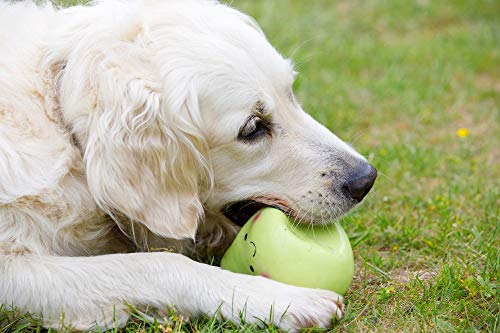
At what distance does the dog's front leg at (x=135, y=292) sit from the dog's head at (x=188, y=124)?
10.1 inches

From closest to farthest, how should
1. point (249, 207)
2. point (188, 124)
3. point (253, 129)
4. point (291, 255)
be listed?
point (291, 255) → point (188, 124) → point (253, 129) → point (249, 207)

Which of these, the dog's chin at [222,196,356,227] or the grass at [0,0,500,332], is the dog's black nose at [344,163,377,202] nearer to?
the dog's chin at [222,196,356,227]

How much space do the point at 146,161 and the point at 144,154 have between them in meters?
0.03

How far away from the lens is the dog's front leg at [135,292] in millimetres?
2998

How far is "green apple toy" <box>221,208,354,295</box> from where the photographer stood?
10.3ft

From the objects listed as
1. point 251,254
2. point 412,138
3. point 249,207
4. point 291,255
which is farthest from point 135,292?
point 412,138

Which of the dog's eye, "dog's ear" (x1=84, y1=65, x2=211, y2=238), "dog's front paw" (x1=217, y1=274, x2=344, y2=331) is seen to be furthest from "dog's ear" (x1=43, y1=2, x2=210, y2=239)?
"dog's front paw" (x1=217, y1=274, x2=344, y2=331)

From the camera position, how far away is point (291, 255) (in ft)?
10.3

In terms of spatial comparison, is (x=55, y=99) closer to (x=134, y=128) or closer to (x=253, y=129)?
(x=134, y=128)

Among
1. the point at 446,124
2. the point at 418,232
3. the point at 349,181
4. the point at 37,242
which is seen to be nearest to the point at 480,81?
the point at 446,124

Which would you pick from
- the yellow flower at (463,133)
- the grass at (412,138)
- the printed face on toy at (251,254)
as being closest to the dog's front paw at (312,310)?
the grass at (412,138)

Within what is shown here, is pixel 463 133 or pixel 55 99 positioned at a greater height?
pixel 55 99

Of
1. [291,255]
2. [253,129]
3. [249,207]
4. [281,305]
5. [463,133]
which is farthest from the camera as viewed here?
[463,133]

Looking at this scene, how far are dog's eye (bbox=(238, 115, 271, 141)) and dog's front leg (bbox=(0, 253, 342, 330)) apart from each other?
0.64m
